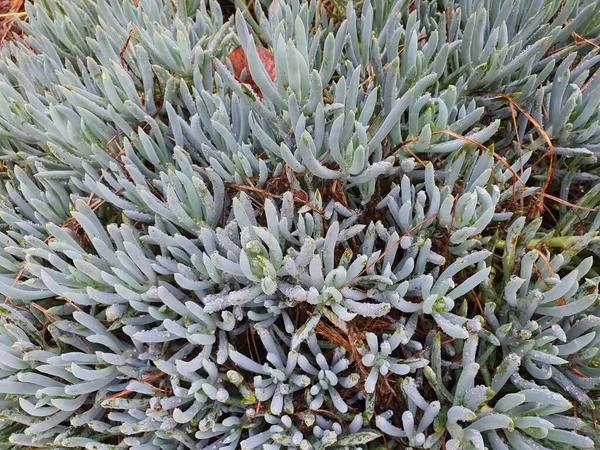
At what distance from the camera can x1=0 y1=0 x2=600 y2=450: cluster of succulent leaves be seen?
3.90 ft

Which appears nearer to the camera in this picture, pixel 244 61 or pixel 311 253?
pixel 311 253

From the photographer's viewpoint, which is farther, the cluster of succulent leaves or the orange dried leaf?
the orange dried leaf

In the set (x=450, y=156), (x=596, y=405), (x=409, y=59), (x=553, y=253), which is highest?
(x=409, y=59)

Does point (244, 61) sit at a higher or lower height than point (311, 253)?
higher

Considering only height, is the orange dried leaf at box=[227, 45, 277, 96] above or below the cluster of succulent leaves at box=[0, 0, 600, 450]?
above

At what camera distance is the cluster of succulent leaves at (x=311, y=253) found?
1.19 m

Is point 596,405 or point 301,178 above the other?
point 301,178

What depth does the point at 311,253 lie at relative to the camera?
45.8 inches

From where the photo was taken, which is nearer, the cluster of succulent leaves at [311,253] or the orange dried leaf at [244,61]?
the cluster of succulent leaves at [311,253]

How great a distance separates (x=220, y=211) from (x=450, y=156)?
2.08ft

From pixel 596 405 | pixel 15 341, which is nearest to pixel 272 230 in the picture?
pixel 15 341

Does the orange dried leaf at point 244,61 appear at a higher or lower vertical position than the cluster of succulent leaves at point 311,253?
higher

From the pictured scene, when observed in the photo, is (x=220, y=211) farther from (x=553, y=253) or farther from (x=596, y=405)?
(x=596, y=405)

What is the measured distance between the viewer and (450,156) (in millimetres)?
1402
